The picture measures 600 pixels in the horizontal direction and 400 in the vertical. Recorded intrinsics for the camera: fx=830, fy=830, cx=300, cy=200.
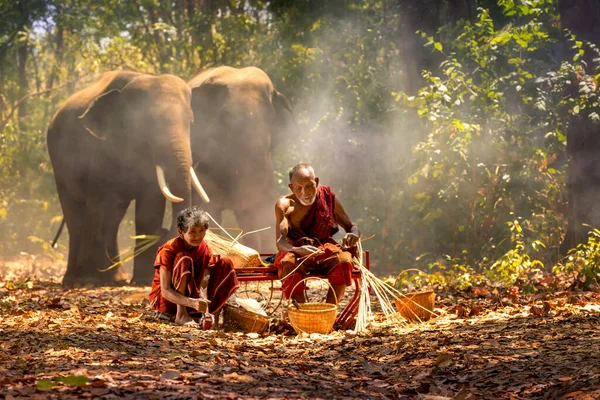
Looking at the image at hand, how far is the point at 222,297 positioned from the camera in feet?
24.5

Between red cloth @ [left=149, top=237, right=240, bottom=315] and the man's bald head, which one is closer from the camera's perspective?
red cloth @ [left=149, top=237, right=240, bottom=315]

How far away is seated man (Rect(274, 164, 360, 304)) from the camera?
289 inches

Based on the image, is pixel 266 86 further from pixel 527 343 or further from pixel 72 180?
pixel 527 343

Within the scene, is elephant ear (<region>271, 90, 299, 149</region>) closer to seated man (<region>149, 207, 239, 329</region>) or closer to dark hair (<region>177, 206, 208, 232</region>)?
seated man (<region>149, 207, 239, 329</region>)

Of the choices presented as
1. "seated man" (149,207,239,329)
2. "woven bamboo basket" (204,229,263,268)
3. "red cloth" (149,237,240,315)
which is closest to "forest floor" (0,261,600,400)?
"seated man" (149,207,239,329)

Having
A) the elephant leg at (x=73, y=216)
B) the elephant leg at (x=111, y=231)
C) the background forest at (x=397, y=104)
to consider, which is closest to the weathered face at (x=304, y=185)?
the background forest at (x=397, y=104)

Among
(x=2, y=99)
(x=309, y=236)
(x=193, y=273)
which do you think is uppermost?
(x=2, y=99)

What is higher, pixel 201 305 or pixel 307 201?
pixel 307 201

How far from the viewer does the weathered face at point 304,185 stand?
7546mm

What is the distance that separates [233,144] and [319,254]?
290 inches

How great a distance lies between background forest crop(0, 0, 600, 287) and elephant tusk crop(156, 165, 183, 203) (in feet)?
8.93

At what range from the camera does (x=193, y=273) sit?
24.3ft

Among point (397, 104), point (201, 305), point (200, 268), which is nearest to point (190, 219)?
point (200, 268)

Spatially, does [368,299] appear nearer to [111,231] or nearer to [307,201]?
[307,201]
